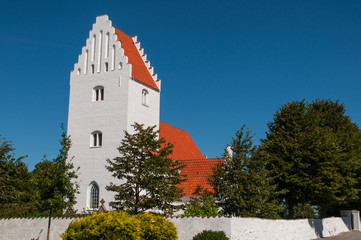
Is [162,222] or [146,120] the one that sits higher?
[146,120]

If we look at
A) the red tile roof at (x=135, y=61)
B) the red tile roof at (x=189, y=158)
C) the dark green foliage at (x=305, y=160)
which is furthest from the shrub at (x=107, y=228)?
the red tile roof at (x=135, y=61)

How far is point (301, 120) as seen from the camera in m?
34.7

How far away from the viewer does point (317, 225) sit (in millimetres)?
30281

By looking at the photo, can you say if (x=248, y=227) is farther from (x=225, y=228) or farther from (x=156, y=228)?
(x=156, y=228)

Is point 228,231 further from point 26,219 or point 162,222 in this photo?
point 26,219

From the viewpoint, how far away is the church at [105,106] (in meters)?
34.6

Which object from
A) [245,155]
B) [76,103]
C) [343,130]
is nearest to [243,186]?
[245,155]

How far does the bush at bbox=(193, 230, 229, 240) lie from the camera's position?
18.3 metres

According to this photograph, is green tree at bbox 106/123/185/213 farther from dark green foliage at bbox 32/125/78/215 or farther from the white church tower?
the white church tower

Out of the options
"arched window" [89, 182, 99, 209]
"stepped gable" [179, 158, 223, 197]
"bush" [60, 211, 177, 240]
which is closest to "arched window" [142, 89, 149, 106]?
"stepped gable" [179, 158, 223, 197]

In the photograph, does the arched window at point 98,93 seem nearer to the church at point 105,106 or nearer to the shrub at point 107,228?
the church at point 105,106

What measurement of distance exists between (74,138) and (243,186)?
18.4 meters

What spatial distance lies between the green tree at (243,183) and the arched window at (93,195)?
12.6 meters

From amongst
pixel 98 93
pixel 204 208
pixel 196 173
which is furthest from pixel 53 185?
pixel 196 173
